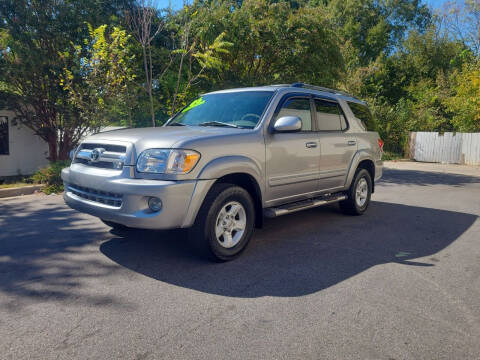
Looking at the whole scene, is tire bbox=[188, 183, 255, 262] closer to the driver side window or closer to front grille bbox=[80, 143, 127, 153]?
front grille bbox=[80, 143, 127, 153]

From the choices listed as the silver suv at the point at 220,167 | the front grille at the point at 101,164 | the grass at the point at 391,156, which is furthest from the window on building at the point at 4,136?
the grass at the point at 391,156

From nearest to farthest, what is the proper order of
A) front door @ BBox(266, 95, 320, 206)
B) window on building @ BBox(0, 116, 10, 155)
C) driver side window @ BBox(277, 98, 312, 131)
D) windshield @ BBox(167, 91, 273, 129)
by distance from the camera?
front door @ BBox(266, 95, 320, 206), windshield @ BBox(167, 91, 273, 129), driver side window @ BBox(277, 98, 312, 131), window on building @ BBox(0, 116, 10, 155)

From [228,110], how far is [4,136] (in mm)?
10015

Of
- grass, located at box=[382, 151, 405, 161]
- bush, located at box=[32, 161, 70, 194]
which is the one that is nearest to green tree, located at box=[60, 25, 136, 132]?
bush, located at box=[32, 161, 70, 194]

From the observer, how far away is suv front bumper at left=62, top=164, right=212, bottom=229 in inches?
153

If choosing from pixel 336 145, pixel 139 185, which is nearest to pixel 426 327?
pixel 139 185

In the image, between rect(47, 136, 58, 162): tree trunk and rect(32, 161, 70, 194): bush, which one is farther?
rect(47, 136, 58, 162): tree trunk

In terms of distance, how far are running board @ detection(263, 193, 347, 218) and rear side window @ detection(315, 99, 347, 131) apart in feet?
3.36

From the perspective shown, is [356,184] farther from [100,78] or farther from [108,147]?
[100,78]

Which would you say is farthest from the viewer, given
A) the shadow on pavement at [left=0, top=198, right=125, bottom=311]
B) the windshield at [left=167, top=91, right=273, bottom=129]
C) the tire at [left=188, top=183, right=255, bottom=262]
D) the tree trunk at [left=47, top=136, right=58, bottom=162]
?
the tree trunk at [left=47, top=136, right=58, bottom=162]

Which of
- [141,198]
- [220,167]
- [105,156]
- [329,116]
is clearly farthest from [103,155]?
[329,116]

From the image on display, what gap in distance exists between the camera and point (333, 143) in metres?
6.08

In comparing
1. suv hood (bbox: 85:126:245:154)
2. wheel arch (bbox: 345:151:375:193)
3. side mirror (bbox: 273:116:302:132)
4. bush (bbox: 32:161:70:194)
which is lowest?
bush (bbox: 32:161:70:194)

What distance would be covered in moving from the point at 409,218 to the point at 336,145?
207 centimetres
